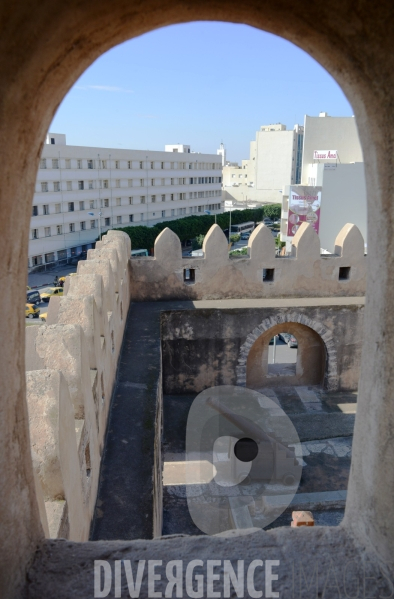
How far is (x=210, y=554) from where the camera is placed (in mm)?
2105

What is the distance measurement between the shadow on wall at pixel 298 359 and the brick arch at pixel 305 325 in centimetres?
19

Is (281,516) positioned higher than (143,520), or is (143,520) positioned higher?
(143,520)

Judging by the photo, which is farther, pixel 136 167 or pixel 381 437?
pixel 136 167

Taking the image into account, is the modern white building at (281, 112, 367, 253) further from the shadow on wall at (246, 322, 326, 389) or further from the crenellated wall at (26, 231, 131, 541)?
the crenellated wall at (26, 231, 131, 541)

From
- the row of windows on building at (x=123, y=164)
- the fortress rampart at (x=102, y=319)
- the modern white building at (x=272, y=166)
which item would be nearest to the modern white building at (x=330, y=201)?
Result: the row of windows on building at (x=123, y=164)

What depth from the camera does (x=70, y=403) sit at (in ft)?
10.2

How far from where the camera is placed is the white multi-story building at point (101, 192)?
30.4 metres

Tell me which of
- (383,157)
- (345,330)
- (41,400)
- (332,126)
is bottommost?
(345,330)

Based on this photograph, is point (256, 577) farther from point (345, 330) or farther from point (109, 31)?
point (345, 330)

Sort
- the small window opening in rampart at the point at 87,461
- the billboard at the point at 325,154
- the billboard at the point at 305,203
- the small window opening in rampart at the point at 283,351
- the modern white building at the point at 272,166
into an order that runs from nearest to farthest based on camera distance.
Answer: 1. the small window opening in rampart at the point at 87,461
2. the small window opening in rampart at the point at 283,351
3. the billboard at the point at 305,203
4. the billboard at the point at 325,154
5. the modern white building at the point at 272,166

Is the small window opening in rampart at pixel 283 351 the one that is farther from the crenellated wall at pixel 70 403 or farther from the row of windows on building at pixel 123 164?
the row of windows on building at pixel 123 164

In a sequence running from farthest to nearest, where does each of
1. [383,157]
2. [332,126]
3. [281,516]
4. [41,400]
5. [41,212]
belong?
[332,126], [41,212], [281,516], [41,400], [383,157]

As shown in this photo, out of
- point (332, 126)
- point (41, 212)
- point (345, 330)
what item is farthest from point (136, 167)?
point (345, 330)

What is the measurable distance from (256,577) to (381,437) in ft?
2.45
